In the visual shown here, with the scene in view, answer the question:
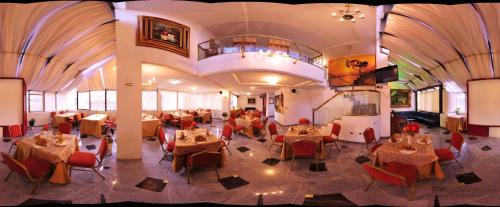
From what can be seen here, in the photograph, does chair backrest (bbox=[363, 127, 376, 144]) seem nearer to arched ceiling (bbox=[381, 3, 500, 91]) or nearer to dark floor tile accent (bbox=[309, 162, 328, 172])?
dark floor tile accent (bbox=[309, 162, 328, 172])

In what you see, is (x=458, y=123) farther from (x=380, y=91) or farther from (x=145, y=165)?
(x=145, y=165)

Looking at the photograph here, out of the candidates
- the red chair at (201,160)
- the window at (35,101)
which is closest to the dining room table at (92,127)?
the window at (35,101)

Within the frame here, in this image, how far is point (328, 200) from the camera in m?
2.83

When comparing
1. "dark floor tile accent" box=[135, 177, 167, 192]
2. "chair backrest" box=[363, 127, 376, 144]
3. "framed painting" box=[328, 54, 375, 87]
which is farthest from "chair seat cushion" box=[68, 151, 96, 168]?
"framed painting" box=[328, 54, 375, 87]

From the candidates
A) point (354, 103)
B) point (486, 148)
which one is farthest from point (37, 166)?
point (486, 148)

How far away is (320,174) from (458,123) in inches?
351

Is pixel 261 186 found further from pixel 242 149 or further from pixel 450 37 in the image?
pixel 450 37

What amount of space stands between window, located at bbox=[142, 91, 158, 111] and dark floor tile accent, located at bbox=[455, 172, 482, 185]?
1278 centimetres

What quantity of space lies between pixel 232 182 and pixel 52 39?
8.02 m

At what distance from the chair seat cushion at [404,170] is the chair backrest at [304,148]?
49.2 inches

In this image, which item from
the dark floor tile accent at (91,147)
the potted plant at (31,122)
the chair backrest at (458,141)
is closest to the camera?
the chair backrest at (458,141)

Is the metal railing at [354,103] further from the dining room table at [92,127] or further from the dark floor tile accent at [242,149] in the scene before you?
the dining room table at [92,127]

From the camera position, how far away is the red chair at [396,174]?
2465 mm

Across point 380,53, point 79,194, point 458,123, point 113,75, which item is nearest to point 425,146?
point 380,53
